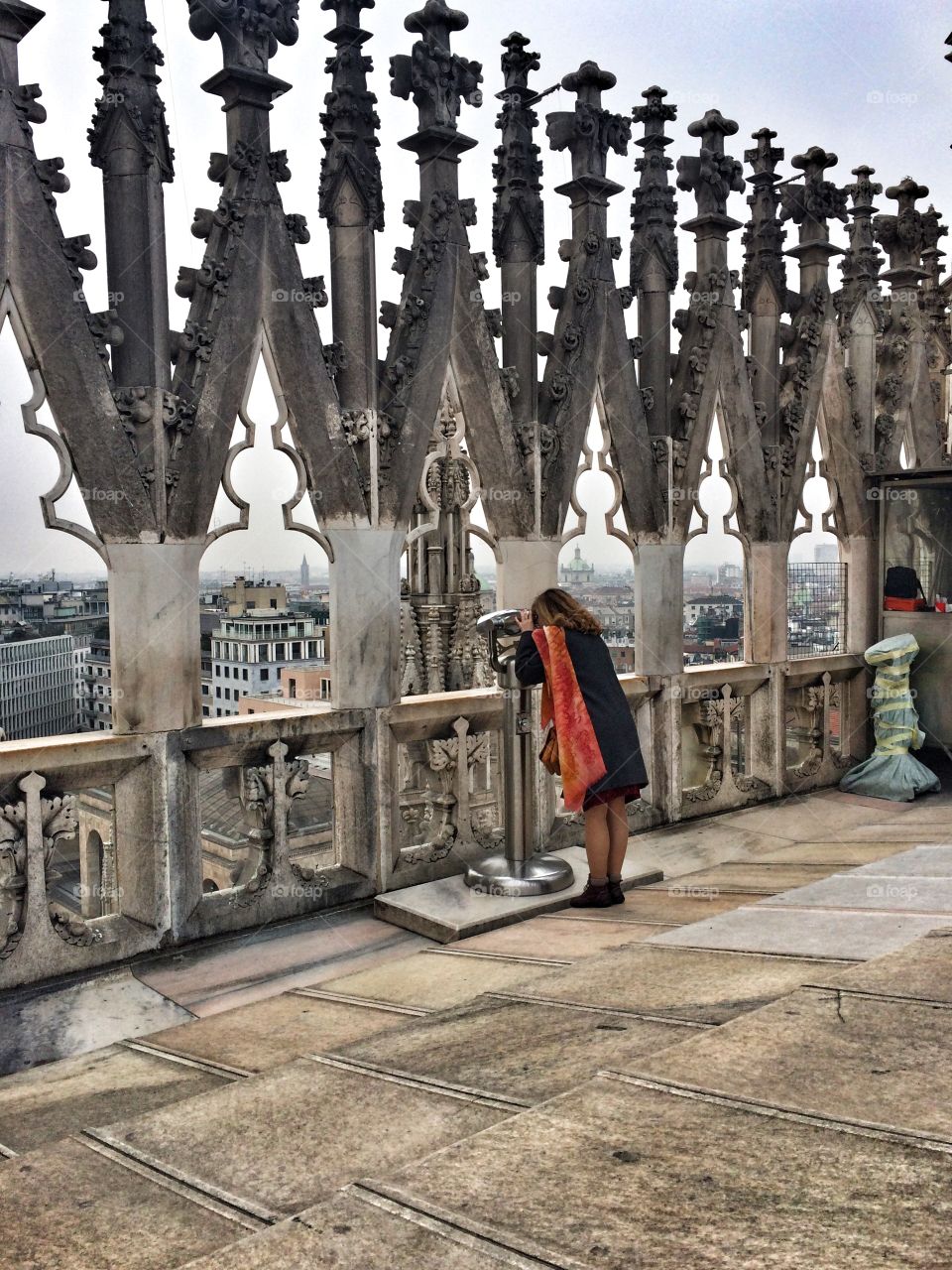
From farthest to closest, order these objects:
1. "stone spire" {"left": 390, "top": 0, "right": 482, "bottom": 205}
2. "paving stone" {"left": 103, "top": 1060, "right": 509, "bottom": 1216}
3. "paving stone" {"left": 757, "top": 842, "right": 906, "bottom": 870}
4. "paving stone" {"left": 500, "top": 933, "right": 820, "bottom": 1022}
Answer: "paving stone" {"left": 757, "top": 842, "right": 906, "bottom": 870}
"stone spire" {"left": 390, "top": 0, "right": 482, "bottom": 205}
"paving stone" {"left": 500, "top": 933, "right": 820, "bottom": 1022}
"paving stone" {"left": 103, "top": 1060, "right": 509, "bottom": 1216}

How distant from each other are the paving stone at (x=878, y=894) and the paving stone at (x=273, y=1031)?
177 centimetres

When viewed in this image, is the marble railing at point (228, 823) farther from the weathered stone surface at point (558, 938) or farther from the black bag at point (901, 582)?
the black bag at point (901, 582)

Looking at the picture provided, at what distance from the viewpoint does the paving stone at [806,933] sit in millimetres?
3258

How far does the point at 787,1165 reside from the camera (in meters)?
1.59

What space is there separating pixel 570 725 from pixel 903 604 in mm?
4493

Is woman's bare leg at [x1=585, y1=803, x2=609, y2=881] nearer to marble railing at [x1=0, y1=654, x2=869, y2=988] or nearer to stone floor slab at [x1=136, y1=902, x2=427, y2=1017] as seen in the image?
stone floor slab at [x1=136, y1=902, x2=427, y2=1017]

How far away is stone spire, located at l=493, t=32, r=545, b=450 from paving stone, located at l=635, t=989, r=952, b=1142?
425cm

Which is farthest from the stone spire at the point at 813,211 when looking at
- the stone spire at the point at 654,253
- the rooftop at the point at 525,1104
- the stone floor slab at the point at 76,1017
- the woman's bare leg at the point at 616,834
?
the stone floor slab at the point at 76,1017

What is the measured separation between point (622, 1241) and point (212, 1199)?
868 millimetres

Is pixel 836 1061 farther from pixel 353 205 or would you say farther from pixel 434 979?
pixel 353 205

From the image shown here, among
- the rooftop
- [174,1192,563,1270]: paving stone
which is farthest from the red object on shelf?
[174,1192,563,1270]: paving stone

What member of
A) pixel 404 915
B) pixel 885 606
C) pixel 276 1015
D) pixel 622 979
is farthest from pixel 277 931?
pixel 885 606

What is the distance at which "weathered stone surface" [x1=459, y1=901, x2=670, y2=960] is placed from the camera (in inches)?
165

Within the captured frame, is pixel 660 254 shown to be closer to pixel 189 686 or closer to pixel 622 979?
pixel 189 686
